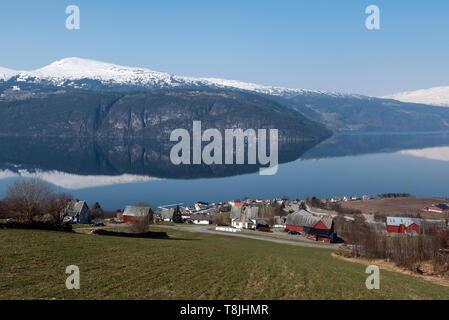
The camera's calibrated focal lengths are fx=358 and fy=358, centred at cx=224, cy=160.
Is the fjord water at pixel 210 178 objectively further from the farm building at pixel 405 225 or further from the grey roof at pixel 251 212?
the farm building at pixel 405 225

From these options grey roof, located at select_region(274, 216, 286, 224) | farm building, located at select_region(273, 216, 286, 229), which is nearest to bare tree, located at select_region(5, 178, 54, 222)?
farm building, located at select_region(273, 216, 286, 229)

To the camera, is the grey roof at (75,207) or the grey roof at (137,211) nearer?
the grey roof at (137,211)

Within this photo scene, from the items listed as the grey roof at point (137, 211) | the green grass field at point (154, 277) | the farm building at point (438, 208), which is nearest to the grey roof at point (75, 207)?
the grey roof at point (137, 211)

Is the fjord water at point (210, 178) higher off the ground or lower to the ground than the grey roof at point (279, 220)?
higher

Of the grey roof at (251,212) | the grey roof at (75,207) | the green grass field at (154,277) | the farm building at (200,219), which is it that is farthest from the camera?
the farm building at (200,219)

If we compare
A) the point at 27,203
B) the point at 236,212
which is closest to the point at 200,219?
the point at 236,212

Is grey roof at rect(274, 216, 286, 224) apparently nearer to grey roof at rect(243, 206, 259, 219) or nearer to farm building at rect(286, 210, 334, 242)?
grey roof at rect(243, 206, 259, 219)
